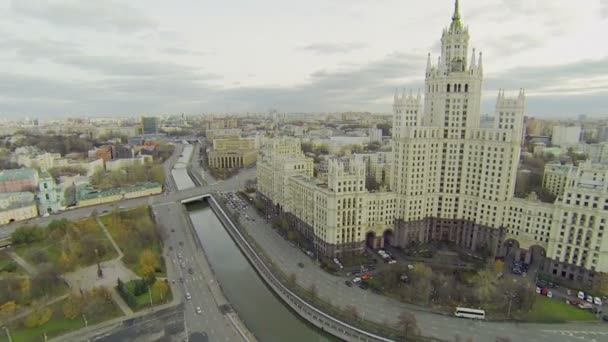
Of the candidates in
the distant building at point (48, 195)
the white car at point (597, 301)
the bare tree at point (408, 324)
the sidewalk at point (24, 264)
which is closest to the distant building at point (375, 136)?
the white car at point (597, 301)

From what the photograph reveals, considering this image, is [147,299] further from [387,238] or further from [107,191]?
[107,191]

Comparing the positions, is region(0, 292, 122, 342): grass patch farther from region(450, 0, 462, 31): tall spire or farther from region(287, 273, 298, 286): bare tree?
region(450, 0, 462, 31): tall spire

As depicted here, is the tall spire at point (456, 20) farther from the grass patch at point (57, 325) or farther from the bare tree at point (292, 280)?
the grass patch at point (57, 325)

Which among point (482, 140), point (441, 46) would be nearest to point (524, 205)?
point (482, 140)

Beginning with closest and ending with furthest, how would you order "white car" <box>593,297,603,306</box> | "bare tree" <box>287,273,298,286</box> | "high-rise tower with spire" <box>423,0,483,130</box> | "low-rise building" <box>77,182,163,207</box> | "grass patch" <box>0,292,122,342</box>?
"grass patch" <box>0,292,122,342</box> < "white car" <box>593,297,603,306</box> < "bare tree" <box>287,273,298,286</box> < "high-rise tower with spire" <box>423,0,483,130</box> < "low-rise building" <box>77,182,163,207</box>

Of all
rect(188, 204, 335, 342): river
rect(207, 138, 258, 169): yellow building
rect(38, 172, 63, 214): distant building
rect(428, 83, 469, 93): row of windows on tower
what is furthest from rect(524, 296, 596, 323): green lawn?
rect(207, 138, 258, 169): yellow building

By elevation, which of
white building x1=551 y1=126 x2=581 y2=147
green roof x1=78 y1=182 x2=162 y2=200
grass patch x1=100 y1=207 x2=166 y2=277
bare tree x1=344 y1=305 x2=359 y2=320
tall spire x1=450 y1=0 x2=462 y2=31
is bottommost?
bare tree x1=344 y1=305 x2=359 y2=320
